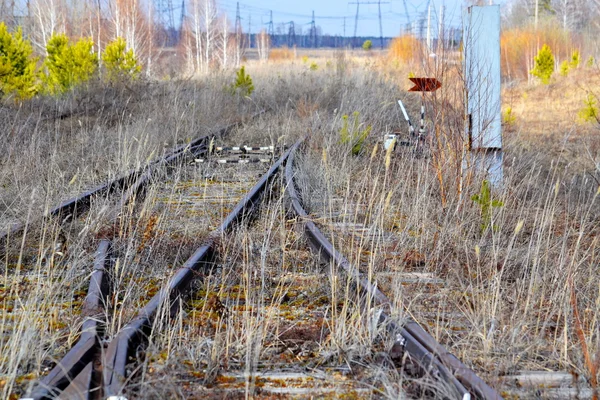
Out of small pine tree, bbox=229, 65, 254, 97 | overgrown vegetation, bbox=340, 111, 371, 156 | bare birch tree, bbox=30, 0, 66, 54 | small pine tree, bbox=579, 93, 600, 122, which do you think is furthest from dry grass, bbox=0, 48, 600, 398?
bare birch tree, bbox=30, 0, 66, 54

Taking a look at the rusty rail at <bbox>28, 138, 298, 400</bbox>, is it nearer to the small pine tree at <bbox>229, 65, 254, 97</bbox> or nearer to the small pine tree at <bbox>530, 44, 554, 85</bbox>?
the small pine tree at <bbox>229, 65, 254, 97</bbox>

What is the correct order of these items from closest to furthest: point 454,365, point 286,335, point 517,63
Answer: point 454,365 → point 286,335 → point 517,63

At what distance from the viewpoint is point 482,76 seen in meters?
6.36

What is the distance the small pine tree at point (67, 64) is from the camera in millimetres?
18055

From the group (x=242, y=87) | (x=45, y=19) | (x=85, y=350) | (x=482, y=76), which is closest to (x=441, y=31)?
(x=482, y=76)

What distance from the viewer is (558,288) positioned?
3.58 meters

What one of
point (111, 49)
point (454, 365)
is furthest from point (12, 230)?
point (111, 49)

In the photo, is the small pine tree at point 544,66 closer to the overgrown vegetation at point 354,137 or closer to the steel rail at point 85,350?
the overgrown vegetation at point 354,137

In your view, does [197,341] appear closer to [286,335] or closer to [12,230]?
[286,335]

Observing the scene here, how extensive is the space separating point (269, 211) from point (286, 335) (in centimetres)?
274

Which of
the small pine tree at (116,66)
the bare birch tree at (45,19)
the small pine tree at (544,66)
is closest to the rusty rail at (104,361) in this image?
the small pine tree at (116,66)

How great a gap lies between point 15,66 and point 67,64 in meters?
1.46

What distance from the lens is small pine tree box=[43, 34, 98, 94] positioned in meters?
18.1

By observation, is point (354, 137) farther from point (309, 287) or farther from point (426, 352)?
point (426, 352)
